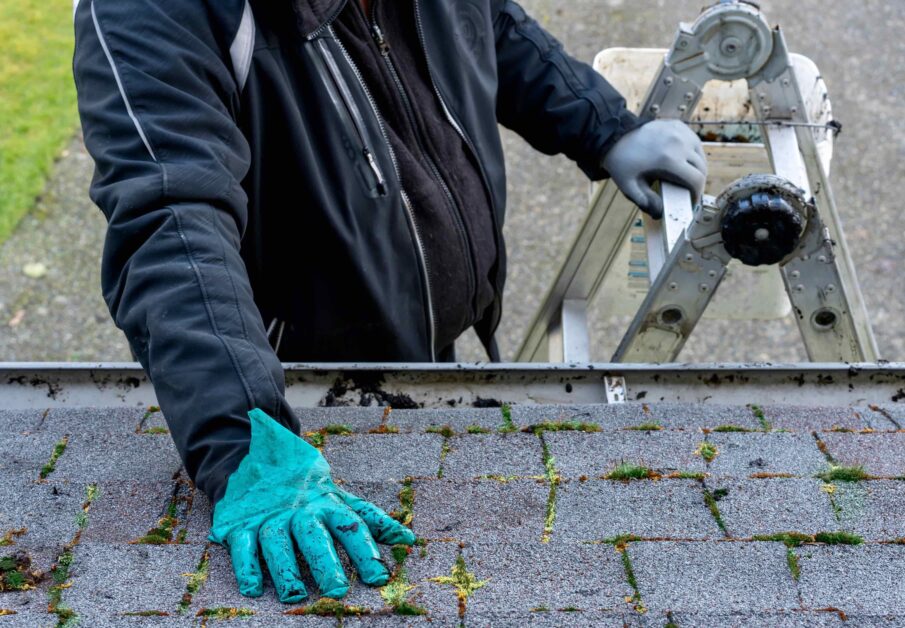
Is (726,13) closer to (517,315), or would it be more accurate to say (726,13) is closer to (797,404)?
(797,404)

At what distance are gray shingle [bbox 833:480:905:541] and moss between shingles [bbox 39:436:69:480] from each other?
1421 mm

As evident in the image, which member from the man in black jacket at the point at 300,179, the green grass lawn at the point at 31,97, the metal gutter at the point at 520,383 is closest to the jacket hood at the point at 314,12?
the man in black jacket at the point at 300,179

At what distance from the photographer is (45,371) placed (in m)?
2.19

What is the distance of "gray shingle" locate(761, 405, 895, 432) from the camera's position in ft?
6.71

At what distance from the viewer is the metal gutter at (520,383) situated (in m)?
2.18

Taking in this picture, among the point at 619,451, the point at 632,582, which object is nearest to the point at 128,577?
the point at 632,582

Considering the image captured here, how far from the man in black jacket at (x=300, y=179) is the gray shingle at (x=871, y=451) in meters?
0.88

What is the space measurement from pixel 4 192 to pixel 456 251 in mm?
4400

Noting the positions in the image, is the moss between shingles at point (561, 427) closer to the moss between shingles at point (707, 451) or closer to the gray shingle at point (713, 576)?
the moss between shingles at point (707, 451)

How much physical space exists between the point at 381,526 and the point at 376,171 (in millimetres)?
904

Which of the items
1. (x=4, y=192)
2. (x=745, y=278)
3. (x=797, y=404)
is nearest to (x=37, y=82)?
(x=4, y=192)

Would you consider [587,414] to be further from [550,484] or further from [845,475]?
[845,475]

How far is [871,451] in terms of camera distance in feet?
6.40

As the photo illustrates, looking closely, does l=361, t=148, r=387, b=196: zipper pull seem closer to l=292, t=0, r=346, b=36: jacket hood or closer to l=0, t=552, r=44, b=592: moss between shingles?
l=292, t=0, r=346, b=36: jacket hood
